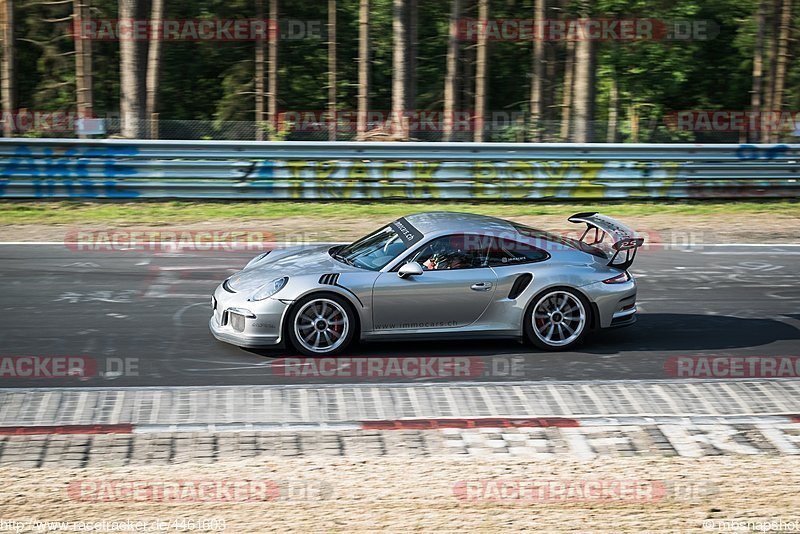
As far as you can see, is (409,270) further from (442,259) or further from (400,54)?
(400,54)

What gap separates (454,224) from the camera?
8961 mm

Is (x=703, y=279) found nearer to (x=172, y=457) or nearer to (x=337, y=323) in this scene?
(x=337, y=323)

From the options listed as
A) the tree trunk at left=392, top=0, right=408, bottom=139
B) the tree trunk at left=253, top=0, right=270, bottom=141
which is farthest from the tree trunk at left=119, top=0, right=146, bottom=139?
the tree trunk at left=253, top=0, right=270, bottom=141

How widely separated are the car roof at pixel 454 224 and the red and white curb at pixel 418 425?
7.76 feet

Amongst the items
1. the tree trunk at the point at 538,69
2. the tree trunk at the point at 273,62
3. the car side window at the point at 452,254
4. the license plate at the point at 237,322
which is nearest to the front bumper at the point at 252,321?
the license plate at the point at 237,322

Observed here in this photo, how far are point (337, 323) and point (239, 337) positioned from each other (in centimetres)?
87

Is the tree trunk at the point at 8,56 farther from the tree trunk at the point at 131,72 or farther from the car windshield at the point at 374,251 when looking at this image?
the car windshield at the point at 374,251

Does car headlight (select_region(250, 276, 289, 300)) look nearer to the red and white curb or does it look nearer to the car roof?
the car roof

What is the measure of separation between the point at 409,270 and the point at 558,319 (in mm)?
1539

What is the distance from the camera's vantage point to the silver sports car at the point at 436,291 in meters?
8.40

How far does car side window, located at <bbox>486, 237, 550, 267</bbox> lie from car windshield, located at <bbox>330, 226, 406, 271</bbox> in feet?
2.73

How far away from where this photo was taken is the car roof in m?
8.87

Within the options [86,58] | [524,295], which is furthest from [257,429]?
[86,58]

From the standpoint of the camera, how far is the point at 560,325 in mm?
8898
